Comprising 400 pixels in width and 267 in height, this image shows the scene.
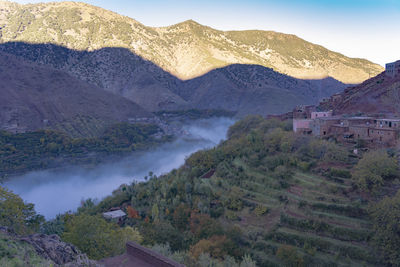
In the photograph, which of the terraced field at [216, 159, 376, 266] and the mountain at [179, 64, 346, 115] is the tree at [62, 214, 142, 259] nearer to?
the terraced field at [216, 159, 376, 266]

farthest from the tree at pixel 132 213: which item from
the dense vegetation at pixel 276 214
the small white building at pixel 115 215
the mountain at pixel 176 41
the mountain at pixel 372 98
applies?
the mountain at pixel 176 41

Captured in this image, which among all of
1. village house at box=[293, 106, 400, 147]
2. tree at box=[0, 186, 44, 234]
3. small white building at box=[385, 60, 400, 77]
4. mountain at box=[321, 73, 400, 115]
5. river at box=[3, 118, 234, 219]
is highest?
small white building at box=[385, 60, 400, 77]

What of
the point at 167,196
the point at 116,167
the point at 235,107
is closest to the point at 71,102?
the point at 116,167

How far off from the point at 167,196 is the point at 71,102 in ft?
157

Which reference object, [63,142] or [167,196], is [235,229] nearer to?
[167,196]

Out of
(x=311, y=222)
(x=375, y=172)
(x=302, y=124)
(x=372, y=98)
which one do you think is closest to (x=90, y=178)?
(x=302, y=124)

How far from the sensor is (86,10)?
12006 cm

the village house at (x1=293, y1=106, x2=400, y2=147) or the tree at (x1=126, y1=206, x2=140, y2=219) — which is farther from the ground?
the village house at (x1=293, y1=106, x2=400, y2=147)

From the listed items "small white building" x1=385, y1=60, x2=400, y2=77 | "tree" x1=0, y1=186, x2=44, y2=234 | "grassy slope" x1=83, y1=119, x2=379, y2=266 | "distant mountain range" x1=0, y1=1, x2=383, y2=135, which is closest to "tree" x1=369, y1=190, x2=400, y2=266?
"grassy slope" x1=83, y1=119, x2=379, y2=266

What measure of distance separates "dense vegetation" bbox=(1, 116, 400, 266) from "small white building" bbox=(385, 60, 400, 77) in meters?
14.5

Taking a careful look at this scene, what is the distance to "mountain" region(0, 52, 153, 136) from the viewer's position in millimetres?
55125

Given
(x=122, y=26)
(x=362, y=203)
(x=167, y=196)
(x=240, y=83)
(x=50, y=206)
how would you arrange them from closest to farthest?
(x=362, y=203), (x=167, y=196), (x=50, y=206), (x=240, y=83), (x=122, y=26)

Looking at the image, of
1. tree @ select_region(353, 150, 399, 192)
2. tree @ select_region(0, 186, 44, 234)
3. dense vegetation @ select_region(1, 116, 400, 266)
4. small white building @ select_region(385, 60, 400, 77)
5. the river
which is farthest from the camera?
the river

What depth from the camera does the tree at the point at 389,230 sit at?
42.4 ft
